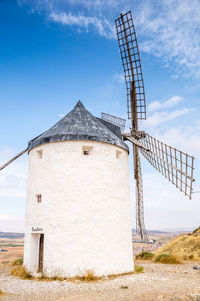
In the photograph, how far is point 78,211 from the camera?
9922 millimetres

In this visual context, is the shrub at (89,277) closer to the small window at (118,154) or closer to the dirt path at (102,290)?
the dirt path at (102,290)

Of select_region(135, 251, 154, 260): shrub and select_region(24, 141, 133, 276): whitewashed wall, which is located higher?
select_region(24, 141, 133, 276): whitewashed wall

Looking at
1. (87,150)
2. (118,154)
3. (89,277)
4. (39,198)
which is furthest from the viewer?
(118,154)

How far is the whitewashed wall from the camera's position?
959cm

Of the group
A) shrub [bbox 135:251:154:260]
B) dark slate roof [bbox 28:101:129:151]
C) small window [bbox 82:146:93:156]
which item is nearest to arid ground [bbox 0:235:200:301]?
small window [bbox 82:146:93:156]

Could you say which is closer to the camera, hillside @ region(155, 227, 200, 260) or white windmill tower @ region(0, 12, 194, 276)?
white windmill tower @ region(0, 12, 194, 276)

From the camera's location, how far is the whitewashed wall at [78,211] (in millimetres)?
9586

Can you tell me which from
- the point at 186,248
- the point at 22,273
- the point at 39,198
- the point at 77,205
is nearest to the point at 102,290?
the point at 77,205

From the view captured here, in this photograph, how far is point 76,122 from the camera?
1166cm

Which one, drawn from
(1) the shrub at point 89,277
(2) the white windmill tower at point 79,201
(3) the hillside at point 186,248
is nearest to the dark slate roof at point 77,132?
(2) the white windmill tower at point 79,201

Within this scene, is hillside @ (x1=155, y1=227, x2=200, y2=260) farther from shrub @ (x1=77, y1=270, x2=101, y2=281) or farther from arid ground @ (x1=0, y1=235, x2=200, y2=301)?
shrub @ (x1=77, y1=270, x2=101, y2=281)

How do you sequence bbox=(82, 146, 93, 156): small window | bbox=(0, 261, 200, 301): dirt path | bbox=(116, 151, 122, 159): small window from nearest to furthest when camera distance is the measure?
bbox=(0, 261, 200, 301): dirt path < bbox=(82, 146, 93, 156): small window < bbox=(116, 151, 122, 159): small window

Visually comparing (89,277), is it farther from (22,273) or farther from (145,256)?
(145,256)

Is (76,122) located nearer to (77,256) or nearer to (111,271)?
(77,256)
